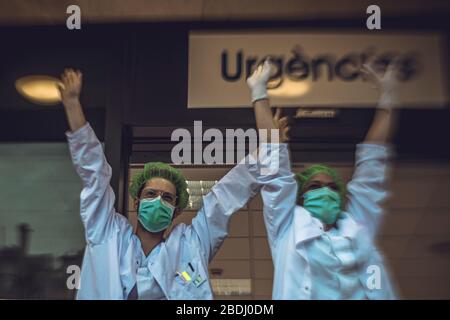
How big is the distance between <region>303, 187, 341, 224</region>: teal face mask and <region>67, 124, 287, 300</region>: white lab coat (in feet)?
0.56

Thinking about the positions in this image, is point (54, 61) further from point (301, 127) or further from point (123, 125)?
point (301, 127)

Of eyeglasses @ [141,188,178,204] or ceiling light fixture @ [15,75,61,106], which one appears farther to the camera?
ceiling light fixture @ [15,75,61,106]

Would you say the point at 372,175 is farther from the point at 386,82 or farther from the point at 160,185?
the point at 160,185

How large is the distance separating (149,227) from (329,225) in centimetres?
67

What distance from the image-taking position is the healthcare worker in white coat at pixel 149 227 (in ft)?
6.91

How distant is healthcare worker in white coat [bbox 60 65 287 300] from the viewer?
6.91 feet

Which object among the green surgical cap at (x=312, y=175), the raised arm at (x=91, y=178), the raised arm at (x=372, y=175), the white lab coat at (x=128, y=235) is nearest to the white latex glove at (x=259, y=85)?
the white lab coat at (x=128, y=235)

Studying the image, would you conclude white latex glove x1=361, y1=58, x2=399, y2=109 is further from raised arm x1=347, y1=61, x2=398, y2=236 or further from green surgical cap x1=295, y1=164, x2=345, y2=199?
green surgical cap x1=295, y1=164, x2=345, y2=199

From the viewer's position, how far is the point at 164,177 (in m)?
2.29

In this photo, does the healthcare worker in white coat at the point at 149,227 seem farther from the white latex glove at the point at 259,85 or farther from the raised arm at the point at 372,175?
the raised arm at the point at 372,175

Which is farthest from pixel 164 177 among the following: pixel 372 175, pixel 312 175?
pixel 372 175

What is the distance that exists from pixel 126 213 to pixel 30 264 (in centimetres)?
62

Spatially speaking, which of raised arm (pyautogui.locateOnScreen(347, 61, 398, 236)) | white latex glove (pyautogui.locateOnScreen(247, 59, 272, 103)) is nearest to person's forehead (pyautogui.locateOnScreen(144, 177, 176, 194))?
white latex glove (pyautogui.locateOnScreen(247, 59, 272, 103))
